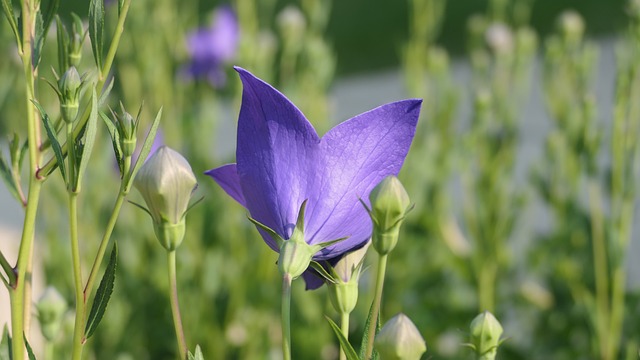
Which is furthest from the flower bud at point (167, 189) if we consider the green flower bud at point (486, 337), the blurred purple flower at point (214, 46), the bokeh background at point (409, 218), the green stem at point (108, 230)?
the blurred purple flower at point (214, 46)

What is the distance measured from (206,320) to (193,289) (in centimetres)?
4

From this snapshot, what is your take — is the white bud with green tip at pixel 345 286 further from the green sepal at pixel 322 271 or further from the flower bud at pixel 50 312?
the flower bud at pixel 50 312

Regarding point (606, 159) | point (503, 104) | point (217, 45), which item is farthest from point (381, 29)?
point (503, 104)

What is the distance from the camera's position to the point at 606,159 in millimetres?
1999

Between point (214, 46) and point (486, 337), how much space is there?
3.58 ft

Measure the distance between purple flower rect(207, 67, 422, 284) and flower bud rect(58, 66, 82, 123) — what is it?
0.06 metres

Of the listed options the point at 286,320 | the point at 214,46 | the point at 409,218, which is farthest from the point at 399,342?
the point at 214,46

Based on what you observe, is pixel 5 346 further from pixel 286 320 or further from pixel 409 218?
pixel 409 218

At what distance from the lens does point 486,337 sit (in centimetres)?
34

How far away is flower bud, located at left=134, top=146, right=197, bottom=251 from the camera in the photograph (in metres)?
0.30

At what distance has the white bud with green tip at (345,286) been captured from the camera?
0.34 metres

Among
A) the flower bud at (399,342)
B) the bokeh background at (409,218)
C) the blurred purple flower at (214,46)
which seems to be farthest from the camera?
the blurred purple flower at (214,46)

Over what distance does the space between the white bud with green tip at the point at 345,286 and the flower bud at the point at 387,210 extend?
0.13 ft

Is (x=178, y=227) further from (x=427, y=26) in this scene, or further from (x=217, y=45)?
(x=217, y=45)
